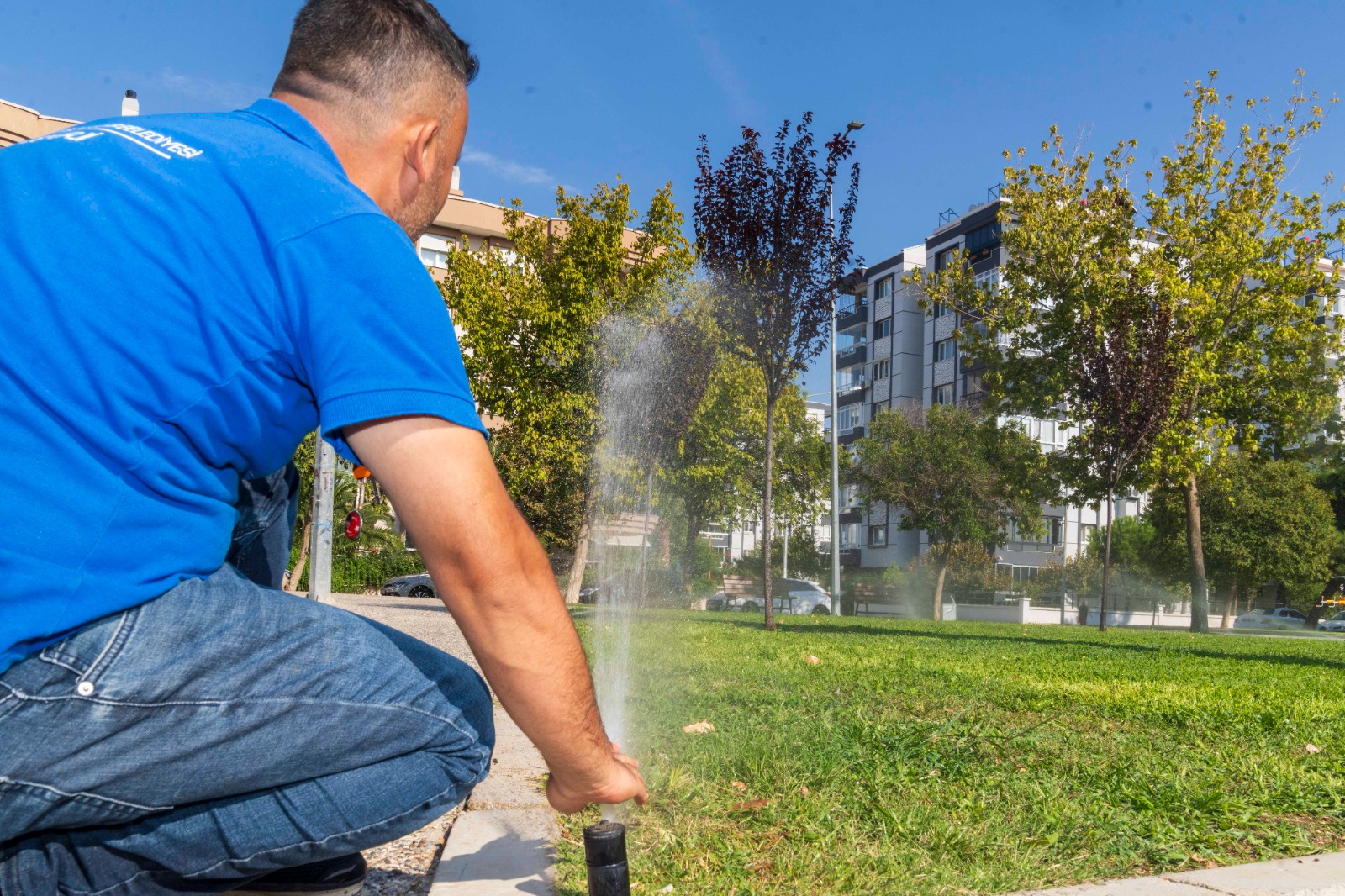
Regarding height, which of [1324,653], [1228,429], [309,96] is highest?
[1228,429]

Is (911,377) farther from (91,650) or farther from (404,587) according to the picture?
(91,650)

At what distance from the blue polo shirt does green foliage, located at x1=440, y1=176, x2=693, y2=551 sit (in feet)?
74.4

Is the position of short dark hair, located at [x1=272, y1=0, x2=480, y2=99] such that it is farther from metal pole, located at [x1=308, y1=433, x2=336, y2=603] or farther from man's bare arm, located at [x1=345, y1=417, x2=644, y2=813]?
metal pole, located at [x1=308, y1=433, x2=336, y2=603]

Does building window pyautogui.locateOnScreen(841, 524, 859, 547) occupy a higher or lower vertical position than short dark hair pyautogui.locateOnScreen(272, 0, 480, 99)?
higher

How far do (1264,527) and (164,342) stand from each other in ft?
161

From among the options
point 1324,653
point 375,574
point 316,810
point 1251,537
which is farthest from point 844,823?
point 1251,537

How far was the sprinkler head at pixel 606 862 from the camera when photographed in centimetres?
155

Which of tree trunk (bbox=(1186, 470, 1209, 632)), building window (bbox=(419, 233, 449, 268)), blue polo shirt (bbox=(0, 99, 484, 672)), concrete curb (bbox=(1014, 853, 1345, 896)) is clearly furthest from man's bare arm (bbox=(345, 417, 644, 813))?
building window (bbox=(419, 233, 449, 268))

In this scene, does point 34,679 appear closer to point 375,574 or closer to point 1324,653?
point 1324,653

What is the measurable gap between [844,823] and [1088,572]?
4859 cm

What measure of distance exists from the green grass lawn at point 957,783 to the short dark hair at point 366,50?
1.77 meters

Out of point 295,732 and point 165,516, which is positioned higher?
point 165,516

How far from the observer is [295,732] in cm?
140

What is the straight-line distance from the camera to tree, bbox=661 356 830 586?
3173cm
